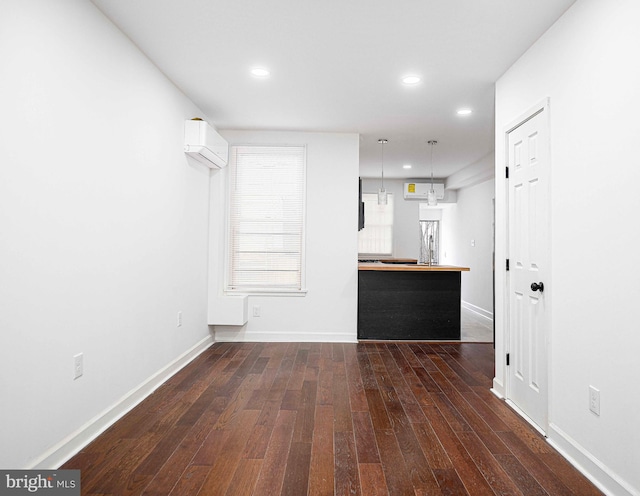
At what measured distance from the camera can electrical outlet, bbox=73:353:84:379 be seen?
87.0 inches

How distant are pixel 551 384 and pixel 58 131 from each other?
3.10m

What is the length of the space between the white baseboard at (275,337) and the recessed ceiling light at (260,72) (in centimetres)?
289

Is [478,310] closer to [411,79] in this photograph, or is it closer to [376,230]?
[376,230]

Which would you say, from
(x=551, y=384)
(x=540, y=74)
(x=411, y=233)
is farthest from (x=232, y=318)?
(x=411, y=233)

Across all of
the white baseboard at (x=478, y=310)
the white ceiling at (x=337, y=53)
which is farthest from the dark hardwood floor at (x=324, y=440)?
the white baseboard at (x=478, y=310)

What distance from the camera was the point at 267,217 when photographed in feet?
16.0

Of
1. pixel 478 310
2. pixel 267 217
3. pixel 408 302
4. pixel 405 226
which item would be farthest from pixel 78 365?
pixel 405 226

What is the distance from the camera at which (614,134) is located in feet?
6.17

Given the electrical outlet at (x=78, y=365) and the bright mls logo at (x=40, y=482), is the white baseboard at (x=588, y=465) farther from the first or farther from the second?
the electrical outlet at (x=78, y=365)

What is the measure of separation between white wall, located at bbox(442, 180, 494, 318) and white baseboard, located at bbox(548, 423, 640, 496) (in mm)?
4414

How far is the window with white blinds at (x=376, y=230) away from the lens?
8.04m

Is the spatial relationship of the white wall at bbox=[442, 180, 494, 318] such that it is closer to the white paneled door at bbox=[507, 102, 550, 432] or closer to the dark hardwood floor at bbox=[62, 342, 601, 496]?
the dark hardwood floor at bbox=[62, 342, 601, 496]

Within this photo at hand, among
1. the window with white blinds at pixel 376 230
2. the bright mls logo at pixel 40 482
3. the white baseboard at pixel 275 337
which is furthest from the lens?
the window with white blinds at pixel 376 230

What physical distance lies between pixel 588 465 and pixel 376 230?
6245 millimetres
